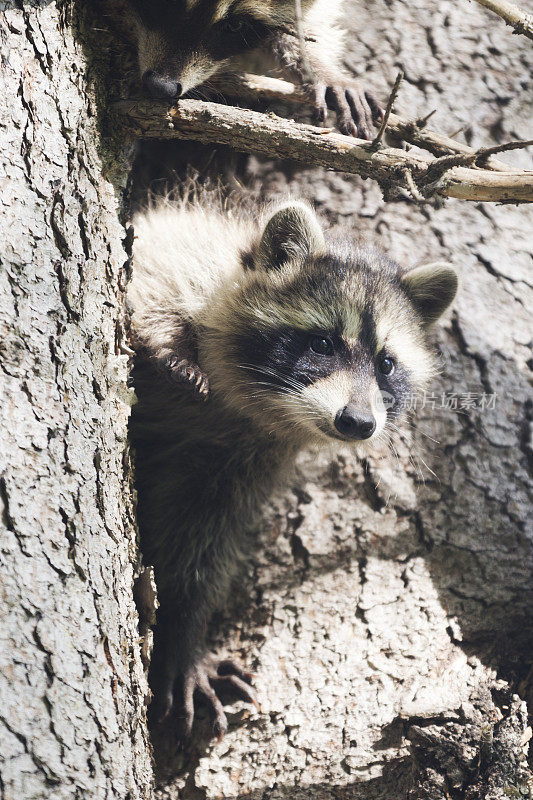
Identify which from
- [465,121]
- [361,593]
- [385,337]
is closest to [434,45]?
[465,121]

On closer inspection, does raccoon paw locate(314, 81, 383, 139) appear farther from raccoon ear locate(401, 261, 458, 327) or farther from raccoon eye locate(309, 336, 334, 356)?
raccoon eye locate(309, 336, 334, 356)

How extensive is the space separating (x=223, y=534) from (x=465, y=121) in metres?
2.18

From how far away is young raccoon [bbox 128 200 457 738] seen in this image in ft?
8.22

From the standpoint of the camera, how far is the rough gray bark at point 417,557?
249cm

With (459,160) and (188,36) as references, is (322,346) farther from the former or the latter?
(188,36)

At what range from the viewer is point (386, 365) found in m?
2.69

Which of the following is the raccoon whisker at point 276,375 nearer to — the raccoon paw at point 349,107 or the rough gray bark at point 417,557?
the rough gray bark at point 417,557

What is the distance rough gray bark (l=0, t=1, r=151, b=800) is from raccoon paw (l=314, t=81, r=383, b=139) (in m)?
1.29

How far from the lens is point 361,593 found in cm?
277

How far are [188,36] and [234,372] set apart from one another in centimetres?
121

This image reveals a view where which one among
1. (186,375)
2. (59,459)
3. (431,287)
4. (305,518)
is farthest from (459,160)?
(305,518)

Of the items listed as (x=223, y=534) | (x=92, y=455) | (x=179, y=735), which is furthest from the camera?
(x=223, y=534)

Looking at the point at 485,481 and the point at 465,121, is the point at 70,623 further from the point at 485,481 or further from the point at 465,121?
the point at 465,121

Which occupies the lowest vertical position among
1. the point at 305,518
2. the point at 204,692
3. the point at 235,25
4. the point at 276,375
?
the point at 204,692
